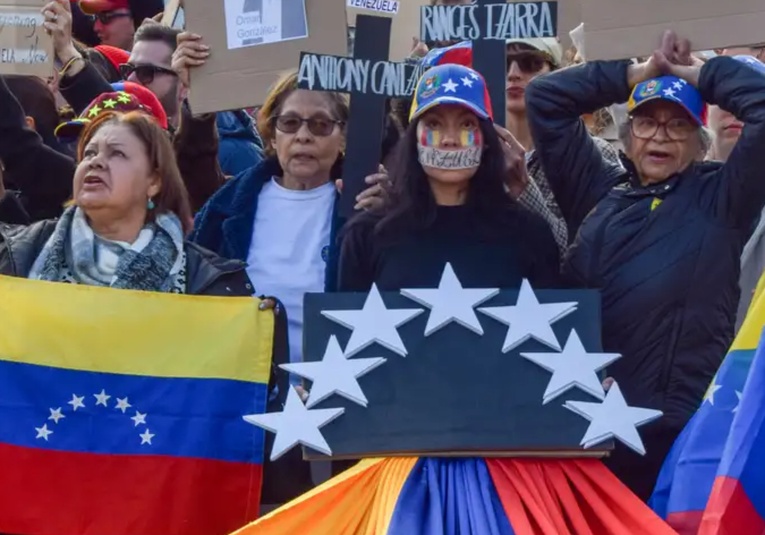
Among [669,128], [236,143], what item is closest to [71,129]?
[236,143]

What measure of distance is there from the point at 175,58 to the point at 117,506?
1719 millimetres

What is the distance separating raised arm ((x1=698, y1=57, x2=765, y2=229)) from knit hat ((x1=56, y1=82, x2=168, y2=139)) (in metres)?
2.11

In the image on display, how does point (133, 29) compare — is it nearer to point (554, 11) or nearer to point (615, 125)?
point (615, 125)

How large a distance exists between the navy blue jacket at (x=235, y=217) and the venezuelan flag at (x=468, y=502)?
110cm

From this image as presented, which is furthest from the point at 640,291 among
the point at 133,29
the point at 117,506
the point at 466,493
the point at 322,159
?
the point at 133,29

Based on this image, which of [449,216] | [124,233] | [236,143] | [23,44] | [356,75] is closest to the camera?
[449,216]

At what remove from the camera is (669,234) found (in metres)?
5.26

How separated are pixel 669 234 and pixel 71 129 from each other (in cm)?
239

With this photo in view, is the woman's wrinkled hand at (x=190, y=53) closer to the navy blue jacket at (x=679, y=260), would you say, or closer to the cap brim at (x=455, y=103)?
the cap brim at (x=455, y=103)

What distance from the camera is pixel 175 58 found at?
6.09m

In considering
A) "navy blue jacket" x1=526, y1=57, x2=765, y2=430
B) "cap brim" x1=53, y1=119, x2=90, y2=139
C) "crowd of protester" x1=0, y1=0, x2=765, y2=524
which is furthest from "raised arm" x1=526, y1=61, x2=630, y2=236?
"cap brim" x1=53, y1=119, x2=90, y2=139

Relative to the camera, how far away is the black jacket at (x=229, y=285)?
Answer: 5352 mm

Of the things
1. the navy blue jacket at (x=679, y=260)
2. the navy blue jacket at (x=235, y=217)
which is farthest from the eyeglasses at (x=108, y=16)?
the navy blue jacket at (x=679, y=260)

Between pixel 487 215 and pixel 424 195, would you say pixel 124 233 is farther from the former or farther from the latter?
pixel 487 215
